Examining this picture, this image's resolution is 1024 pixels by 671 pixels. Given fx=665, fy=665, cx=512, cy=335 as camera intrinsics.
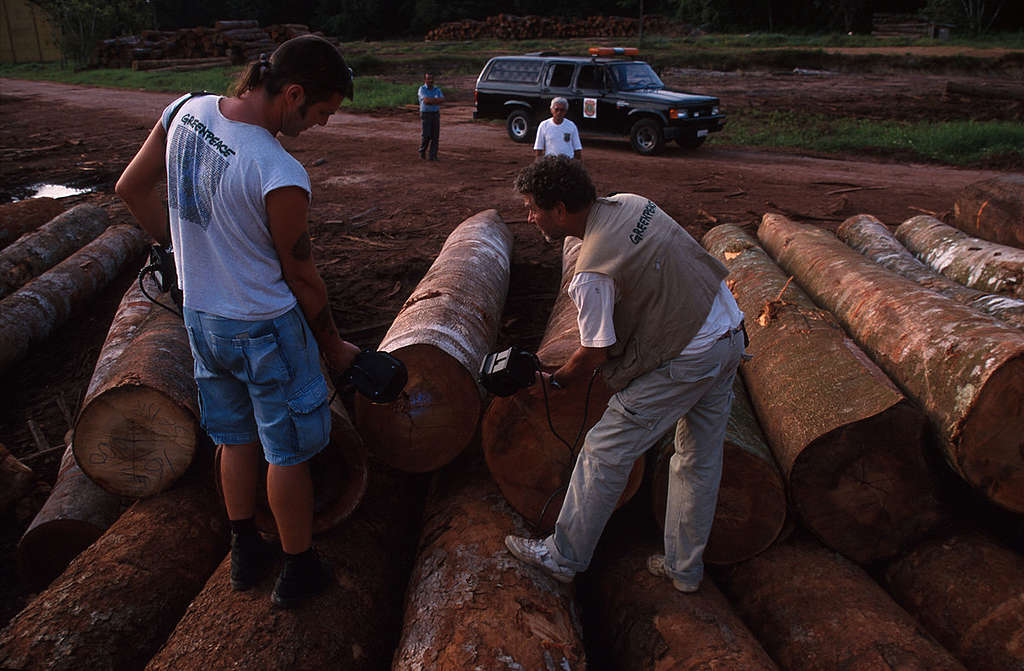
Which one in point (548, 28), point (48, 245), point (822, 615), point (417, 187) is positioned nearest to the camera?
point (822, 615)

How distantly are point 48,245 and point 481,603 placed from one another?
7209 mm

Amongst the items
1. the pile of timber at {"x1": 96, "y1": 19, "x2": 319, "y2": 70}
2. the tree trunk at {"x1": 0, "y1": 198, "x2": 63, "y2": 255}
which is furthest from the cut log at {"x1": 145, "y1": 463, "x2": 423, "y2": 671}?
the pile of timber at {"x1": 96, "y1": 19, "x2": 319, "y2": 70}

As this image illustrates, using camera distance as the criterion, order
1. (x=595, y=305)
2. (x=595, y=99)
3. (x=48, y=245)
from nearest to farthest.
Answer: (x=595, y=305), (x=48, y=245), (x=595, y=99)

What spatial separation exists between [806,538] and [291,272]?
8.37 feet

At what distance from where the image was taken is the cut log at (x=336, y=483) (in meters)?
2.97

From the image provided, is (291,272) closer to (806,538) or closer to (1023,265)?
(806,538)

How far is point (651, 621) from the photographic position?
263 centimetres

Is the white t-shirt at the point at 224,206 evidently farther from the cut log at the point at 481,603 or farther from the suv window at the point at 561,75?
the suv window at the point at 561,75

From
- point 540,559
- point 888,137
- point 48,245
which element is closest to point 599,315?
point 540,559

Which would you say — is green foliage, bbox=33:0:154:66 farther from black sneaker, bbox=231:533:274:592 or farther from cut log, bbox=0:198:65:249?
black sneaker, bbox=231:533:274:592

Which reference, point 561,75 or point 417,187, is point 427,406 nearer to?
point 417,187

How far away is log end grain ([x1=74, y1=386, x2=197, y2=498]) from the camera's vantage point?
315cm

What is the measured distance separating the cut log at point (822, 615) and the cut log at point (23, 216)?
29.7ft

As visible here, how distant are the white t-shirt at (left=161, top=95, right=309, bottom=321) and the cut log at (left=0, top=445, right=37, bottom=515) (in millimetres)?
2540
